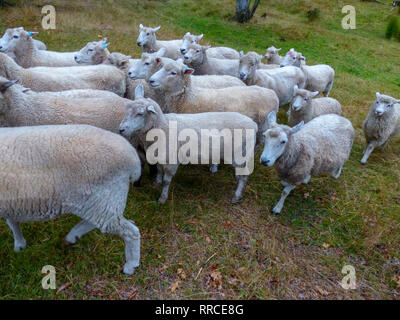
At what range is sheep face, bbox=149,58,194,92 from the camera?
473 cm

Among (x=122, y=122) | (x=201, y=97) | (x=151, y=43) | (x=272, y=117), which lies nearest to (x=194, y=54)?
(x=151, y=43)

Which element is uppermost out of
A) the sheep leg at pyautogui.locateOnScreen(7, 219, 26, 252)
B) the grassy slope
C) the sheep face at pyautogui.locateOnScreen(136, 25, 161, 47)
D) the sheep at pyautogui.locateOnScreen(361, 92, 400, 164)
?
the sheep face at pyautogui.locateOnScreen(136, 25, 161, 47)

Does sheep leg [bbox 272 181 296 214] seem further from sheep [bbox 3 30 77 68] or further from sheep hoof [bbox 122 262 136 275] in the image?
sheep [bbox 3 30 77 68]

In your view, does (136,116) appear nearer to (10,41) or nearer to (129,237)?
(129,237)

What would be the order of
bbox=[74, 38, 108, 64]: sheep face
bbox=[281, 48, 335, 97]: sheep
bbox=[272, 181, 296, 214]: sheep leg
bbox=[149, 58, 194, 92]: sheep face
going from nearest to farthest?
bbox=[272, 181, 296, 214]: sheep leg → bbox=[149, 58, 194, 92]: sheep face → bbox=[74, 38, 108, 64]: sheep face → bbox=[281, 48, 335, 97]: sheep

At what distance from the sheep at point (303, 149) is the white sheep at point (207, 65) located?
258cm

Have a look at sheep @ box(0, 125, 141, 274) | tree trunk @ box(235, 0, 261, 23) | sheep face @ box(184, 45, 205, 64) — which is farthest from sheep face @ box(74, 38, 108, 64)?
tree trunk @ box(235, 0, 261, 23)

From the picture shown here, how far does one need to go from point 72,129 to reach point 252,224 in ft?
8.97

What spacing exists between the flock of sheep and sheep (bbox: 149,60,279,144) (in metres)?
0.02

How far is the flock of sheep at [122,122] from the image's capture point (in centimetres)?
262

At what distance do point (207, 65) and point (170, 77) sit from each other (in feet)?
7.09

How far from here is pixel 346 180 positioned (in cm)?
536

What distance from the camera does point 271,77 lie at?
21.4ft

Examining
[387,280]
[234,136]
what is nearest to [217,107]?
[234,136]
